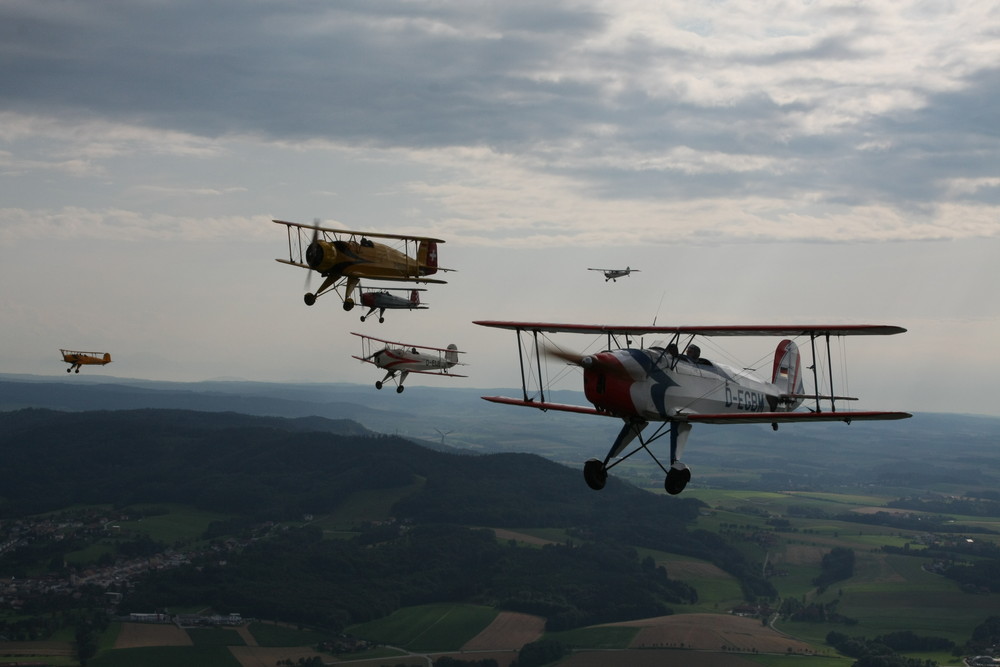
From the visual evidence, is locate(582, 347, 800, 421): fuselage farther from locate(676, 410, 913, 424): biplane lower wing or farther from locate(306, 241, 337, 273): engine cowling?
locate(306, 241, 337, 273): engine cowling

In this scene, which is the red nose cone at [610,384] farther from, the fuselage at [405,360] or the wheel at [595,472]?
the fuselage at [405,360]

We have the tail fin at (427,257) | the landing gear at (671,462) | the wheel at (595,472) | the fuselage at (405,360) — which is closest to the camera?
the landing gear at (671,462)

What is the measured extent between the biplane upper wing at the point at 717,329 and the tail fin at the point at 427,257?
28.7m

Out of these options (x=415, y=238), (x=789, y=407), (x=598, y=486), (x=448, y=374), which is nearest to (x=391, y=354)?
(x=448, y=374)

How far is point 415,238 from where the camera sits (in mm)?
57688

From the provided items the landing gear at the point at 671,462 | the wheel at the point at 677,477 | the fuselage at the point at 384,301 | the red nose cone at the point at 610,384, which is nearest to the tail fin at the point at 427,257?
the fuselage at the point at 384,301

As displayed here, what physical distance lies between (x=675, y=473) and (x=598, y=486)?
2526 mm

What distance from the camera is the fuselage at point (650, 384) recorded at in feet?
105

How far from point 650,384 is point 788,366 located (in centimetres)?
1647

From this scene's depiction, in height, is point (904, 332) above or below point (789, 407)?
above

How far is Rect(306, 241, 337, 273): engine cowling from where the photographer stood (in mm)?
54688

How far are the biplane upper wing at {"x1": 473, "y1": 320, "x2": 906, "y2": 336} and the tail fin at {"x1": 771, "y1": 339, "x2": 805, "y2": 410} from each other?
11.7 metres

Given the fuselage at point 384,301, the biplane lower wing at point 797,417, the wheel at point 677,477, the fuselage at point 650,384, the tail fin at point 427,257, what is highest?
the tail fin at point 427,257

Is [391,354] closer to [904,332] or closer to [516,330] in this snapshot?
[516,330]
